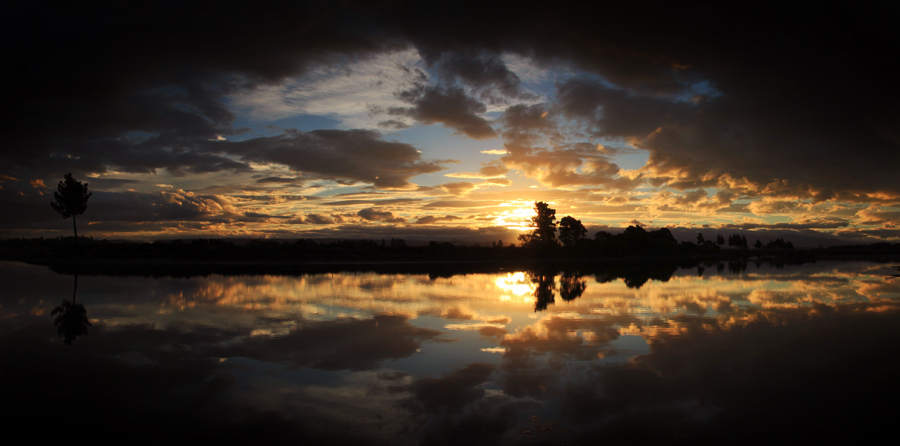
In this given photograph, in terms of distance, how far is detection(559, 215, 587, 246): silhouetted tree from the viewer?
80312mm

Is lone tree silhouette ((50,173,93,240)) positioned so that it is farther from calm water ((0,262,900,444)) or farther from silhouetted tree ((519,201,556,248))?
silhouetted tree ((519,201,556,248))

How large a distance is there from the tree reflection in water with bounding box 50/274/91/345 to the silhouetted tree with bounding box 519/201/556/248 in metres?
63.4

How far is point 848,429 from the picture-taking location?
238 inches

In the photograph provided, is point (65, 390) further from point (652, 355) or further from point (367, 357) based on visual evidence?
point (652, 355)

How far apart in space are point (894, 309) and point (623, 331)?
13.4 meters

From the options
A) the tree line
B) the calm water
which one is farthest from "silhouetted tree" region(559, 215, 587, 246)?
the calm water

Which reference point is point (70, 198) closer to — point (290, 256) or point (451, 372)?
point (290, 256)

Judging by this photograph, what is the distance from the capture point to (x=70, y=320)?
44.8ft

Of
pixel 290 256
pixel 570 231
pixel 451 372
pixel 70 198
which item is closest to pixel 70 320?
pixel 451 372

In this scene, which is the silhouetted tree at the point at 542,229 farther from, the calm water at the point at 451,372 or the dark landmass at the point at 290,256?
the calm water at the point at 451,372

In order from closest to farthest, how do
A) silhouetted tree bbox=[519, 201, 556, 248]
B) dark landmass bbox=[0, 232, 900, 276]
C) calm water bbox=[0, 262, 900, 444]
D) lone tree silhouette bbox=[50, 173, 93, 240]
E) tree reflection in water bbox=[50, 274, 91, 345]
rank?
calm water bbox=[0, 262, 900, 444]
tree reflection in water bbox=[50, 274, 91, 345]
dark landmass bbox=[0, 232, 900, 276]
lone tree silhouette bbox=[50, 173, 93, 240]
silhouetted tree bbox=[519, 201, 556, 248]

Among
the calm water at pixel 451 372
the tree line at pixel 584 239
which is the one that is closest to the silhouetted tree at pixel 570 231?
the tree line at pixel 584 239

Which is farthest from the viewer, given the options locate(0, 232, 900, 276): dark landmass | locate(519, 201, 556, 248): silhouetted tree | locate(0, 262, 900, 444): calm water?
locate(519, 201, 556, 248): silhouetted tree

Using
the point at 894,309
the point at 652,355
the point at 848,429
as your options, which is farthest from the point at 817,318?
the point at 848,429
